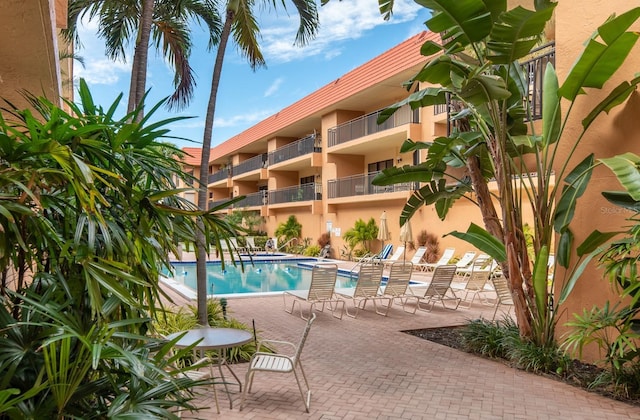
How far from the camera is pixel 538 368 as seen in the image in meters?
6.59

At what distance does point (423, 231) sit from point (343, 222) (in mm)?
6365

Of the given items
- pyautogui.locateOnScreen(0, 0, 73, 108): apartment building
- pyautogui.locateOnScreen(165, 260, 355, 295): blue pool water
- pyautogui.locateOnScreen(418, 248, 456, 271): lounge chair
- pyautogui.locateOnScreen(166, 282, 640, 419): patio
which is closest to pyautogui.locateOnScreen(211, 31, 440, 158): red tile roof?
pyautogui.locateOnScreen(418, 248, 456, 271): lounge chair

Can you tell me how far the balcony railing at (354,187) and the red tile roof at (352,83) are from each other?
13.0 ft

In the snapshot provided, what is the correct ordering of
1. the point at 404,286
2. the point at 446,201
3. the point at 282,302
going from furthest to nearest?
the point at 282,302
the point at 404,286
the point at 446,201

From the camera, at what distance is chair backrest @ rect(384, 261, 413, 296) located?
11.1m

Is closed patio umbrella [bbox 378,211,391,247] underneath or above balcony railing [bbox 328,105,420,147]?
underneath

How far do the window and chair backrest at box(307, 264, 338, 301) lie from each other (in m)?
14.5

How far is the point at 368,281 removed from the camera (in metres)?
10.8

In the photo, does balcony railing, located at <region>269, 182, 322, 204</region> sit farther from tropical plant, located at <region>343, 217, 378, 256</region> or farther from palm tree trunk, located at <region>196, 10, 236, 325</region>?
Answer: palm tree trunk, located at <region>196, 10, 236, 325</region>

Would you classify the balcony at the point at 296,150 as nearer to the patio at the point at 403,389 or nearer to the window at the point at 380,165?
the window at the point at 380,165

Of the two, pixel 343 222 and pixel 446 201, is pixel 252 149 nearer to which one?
pixel 343 222

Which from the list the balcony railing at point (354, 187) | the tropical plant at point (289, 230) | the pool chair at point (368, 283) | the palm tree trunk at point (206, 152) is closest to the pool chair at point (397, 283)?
the pool chair at point (368, 283)

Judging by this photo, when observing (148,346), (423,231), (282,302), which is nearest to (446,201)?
(282,302)

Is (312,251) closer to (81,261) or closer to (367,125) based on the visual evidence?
(367,125)
